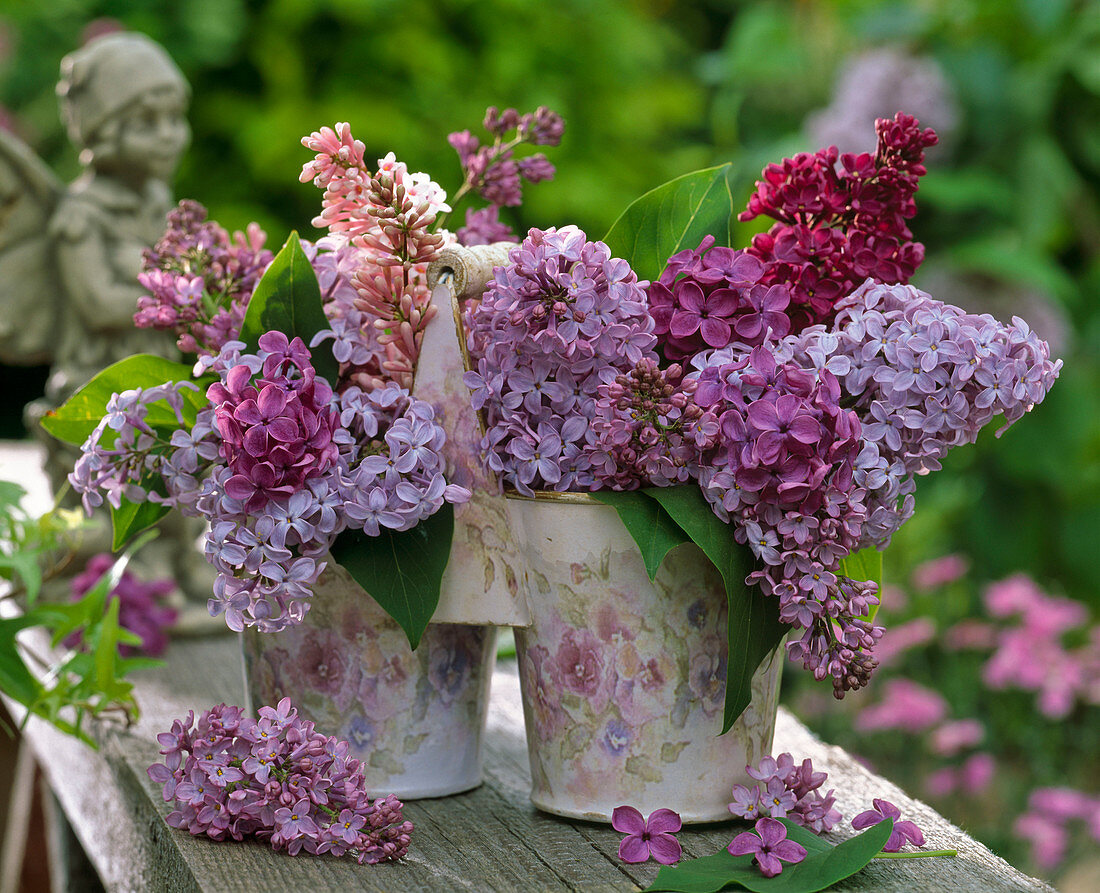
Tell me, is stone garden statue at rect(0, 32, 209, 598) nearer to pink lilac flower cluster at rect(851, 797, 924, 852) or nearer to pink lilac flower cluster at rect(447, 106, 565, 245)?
pink lilac flower cluster at rect(447, 106, 565, 245)

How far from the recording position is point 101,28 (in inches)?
86.5

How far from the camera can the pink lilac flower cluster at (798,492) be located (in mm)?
725

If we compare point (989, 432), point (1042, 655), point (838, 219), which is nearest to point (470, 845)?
point (838, 219)

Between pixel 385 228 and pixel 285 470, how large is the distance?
0.18m

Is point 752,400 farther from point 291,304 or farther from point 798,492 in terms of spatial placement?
point 291,304

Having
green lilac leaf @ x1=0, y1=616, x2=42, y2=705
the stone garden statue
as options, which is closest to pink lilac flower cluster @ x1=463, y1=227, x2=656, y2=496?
green lilac leaf @ x1=0, y1=616, x2=42, y2=705

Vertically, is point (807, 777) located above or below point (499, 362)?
below

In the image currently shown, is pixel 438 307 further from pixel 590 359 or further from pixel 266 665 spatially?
pixel 266 665

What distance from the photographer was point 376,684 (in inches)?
35.1

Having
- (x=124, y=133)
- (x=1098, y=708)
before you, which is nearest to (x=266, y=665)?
(x=124, y=133)

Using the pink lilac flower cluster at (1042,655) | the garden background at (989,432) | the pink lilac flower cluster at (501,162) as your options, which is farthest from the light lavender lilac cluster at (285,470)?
the pink lilac flower cluster at (1042,655)

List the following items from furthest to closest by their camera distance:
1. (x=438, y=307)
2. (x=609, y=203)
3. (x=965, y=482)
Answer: (x=609, y=203), (x=965, y=482), (x=438, y=307)

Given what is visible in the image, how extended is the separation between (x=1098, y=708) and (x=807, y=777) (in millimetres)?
2352

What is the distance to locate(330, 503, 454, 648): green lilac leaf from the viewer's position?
812 mm
